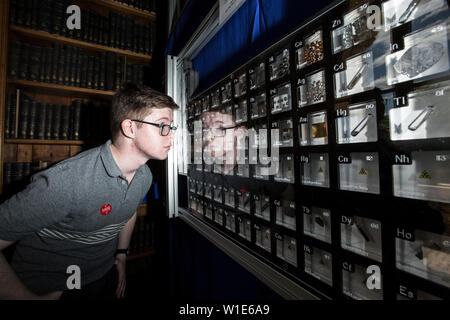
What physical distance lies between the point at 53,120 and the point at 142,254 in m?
1.57

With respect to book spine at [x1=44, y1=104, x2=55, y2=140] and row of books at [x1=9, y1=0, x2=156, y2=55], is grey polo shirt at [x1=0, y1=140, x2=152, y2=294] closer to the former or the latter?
book spine at [x1=44, y1=104, x2=55, y2=140]

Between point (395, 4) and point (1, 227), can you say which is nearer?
point (395, 4)

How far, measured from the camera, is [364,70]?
524 mm

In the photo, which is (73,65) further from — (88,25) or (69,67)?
(88,25)

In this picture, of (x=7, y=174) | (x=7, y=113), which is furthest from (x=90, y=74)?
(x=7, y=174)

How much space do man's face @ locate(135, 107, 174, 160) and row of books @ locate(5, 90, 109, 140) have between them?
1.14 metres

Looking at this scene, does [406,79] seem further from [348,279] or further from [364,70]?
[348,279]

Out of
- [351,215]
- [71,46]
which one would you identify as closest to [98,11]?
[71,46]

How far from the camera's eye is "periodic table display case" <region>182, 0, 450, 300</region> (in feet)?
1.41

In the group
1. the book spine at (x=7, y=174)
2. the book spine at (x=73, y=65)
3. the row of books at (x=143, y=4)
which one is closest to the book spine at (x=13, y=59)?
the book spine at (x=73, y=65)

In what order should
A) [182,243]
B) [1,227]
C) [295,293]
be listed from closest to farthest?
[295,293] → [1,227] → [182,243]

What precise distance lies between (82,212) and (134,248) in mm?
1322

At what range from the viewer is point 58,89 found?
6.13 ft

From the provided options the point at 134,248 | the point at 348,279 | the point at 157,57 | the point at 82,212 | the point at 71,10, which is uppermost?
the point at 71,10
